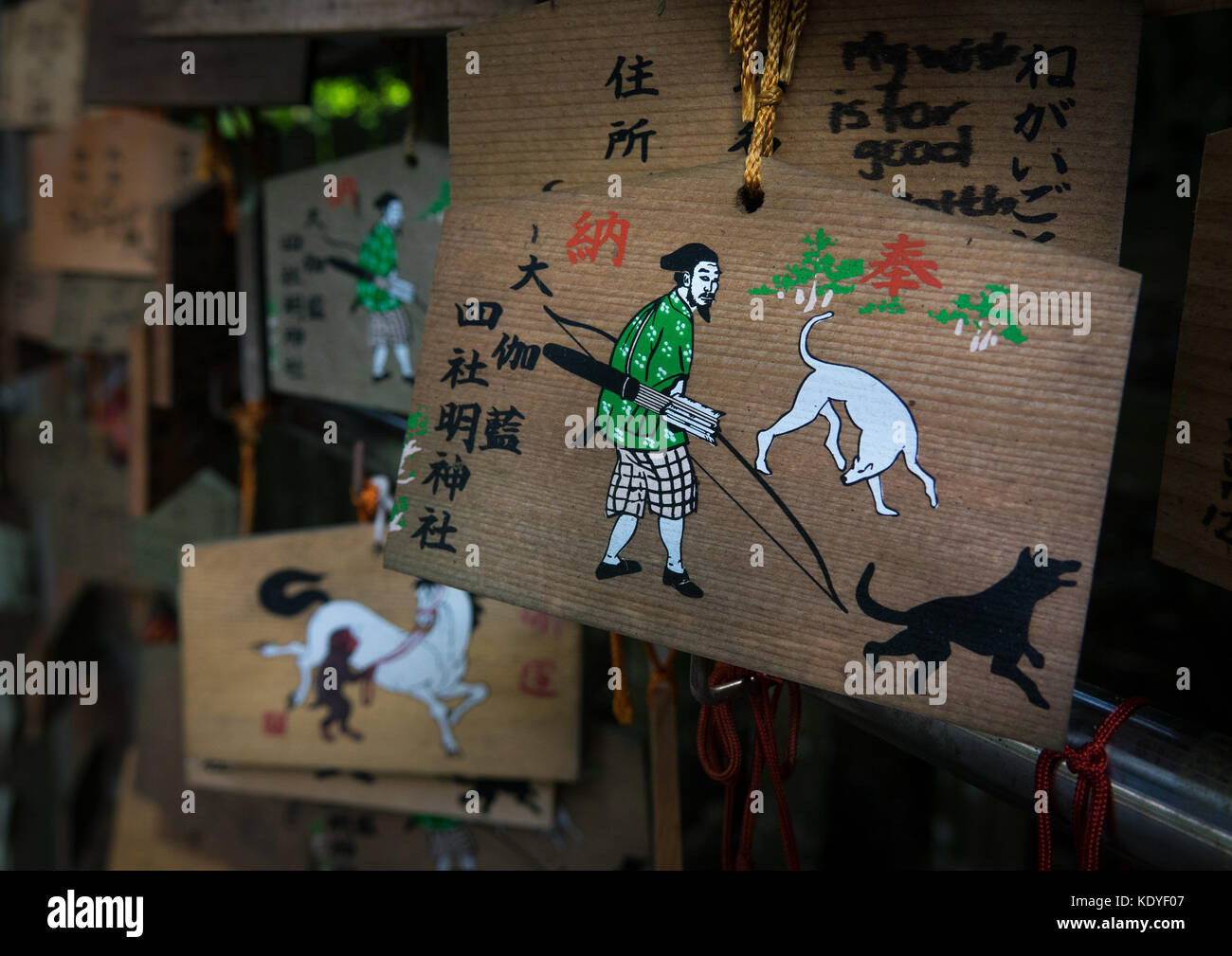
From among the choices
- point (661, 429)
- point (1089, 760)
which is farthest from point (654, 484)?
point (1089, 760)

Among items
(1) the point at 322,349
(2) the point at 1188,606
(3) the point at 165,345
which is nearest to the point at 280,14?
(1) the point at 322,349

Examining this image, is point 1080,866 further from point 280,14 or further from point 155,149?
point 155,149

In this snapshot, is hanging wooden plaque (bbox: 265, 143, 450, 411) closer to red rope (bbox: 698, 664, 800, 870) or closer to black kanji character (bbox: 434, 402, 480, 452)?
black kanji character (bbox: 434, 402, 480, 452)

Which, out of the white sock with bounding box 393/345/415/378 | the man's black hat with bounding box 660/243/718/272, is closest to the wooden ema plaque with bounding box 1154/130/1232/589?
the man's black hat with bounding box 660/243/718/272

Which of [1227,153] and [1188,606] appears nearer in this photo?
[1227,153]

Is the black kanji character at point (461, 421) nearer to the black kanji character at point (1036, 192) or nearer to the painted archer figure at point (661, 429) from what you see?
the painted archer figure at point (661, 429)

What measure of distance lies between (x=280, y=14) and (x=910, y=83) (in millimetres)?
893

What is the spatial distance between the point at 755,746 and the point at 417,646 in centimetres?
64

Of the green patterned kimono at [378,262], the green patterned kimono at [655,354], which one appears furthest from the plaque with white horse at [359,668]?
the green patterned kimono at [655,354]

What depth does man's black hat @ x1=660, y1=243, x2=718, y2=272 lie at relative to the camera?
692 millimetres

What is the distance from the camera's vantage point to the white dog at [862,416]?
631 millimetres

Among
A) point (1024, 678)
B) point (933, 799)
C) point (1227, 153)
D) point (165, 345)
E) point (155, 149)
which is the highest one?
point (155, 149)

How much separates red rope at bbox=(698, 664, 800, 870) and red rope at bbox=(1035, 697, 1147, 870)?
0.23 meters

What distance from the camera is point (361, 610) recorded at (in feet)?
4.23
